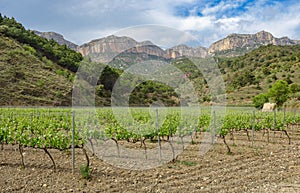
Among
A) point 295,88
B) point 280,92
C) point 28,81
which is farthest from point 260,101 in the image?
point 28,81

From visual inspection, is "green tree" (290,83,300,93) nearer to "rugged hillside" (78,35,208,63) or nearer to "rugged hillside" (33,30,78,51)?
"rugged hillside" (33,30,78,51)

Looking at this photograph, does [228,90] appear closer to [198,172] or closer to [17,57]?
[17,57]

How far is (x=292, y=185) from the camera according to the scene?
653cm

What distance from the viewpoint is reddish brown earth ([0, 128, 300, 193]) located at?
6320mm

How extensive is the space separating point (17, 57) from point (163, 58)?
42527 mm

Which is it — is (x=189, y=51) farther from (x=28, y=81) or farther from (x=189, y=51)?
(x=28, y=81)

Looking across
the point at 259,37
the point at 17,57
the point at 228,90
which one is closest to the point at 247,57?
the point at 228,90

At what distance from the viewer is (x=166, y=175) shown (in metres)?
7.47

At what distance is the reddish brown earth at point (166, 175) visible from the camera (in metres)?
6.32

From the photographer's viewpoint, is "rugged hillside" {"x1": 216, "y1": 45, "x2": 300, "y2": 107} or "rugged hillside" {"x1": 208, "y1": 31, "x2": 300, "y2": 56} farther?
"rugged hillside" {"x1": 208, "y1": 31, "x2": 300, "y2": 56}

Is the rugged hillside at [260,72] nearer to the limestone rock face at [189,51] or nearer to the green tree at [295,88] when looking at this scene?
the green tree at [295,88]

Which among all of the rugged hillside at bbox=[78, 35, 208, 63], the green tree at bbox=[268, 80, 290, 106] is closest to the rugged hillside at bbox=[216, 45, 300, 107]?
the green tree at bbox=[268, 80, 290, 106]

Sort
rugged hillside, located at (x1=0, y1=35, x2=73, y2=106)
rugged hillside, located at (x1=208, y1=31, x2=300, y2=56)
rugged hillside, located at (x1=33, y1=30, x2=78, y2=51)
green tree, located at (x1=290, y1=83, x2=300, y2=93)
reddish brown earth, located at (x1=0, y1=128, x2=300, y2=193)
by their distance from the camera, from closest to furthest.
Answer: reddish brown earth, located at (x1=0, y1=128, x2=300, y2=193) → rugged hillside, located at (x1=0, y1=35, x2=73, y2=106) → green tree, located at (x1=290, y1=83, x2=300, y2=93) → rugged hillside, located at (x1=33, y1=30, x2=78, y2=51) → rugged hillside, located at (x1=208, y1=31, x2=300, y2=56)

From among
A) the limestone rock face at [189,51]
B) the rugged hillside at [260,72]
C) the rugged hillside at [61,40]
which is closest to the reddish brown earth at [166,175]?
the limestone rock face at [189,51]
